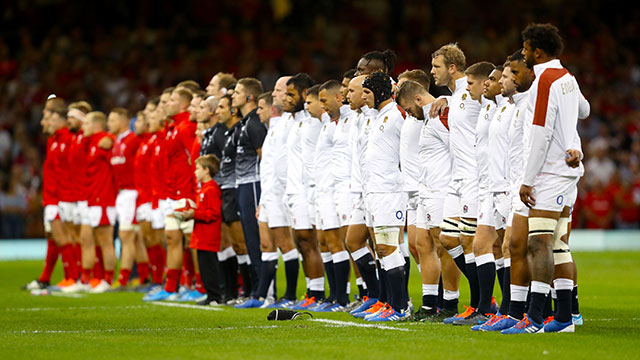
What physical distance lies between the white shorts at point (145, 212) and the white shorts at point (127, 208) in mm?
120

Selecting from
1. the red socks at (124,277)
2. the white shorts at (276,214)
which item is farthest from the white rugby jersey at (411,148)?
the red socks at (124,277)

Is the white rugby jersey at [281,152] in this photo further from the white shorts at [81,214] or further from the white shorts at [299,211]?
the white shorts at [81,214]

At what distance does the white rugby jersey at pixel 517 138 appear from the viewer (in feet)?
27.9

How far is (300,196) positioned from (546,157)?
4074 millimetres

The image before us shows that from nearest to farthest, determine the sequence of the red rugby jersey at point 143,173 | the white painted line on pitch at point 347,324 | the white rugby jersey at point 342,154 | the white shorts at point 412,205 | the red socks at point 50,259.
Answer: the white painted line on pitch at point 347,324
the white shorts at point 412,205
the white rugby jersey at point 342,154
the red rugby jersey at point 143,173
the red socks at point 50,259

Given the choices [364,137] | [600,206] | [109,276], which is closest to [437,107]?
[364,137]

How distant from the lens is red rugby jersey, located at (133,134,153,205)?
14219 mm

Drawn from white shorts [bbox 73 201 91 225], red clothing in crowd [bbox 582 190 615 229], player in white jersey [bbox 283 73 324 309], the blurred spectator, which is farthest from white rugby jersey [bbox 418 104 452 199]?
red clothing in crowd [bbox 582 190 615 229]

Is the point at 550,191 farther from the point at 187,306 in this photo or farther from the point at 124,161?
the point at 124,161

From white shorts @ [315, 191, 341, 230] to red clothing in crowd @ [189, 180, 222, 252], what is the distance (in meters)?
1.75

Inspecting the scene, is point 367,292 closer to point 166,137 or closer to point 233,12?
point 166,137

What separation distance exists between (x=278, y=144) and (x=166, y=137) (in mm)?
2584

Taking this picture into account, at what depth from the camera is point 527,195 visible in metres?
7.70

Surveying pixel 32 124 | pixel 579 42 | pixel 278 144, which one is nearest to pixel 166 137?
pixel 278 144
